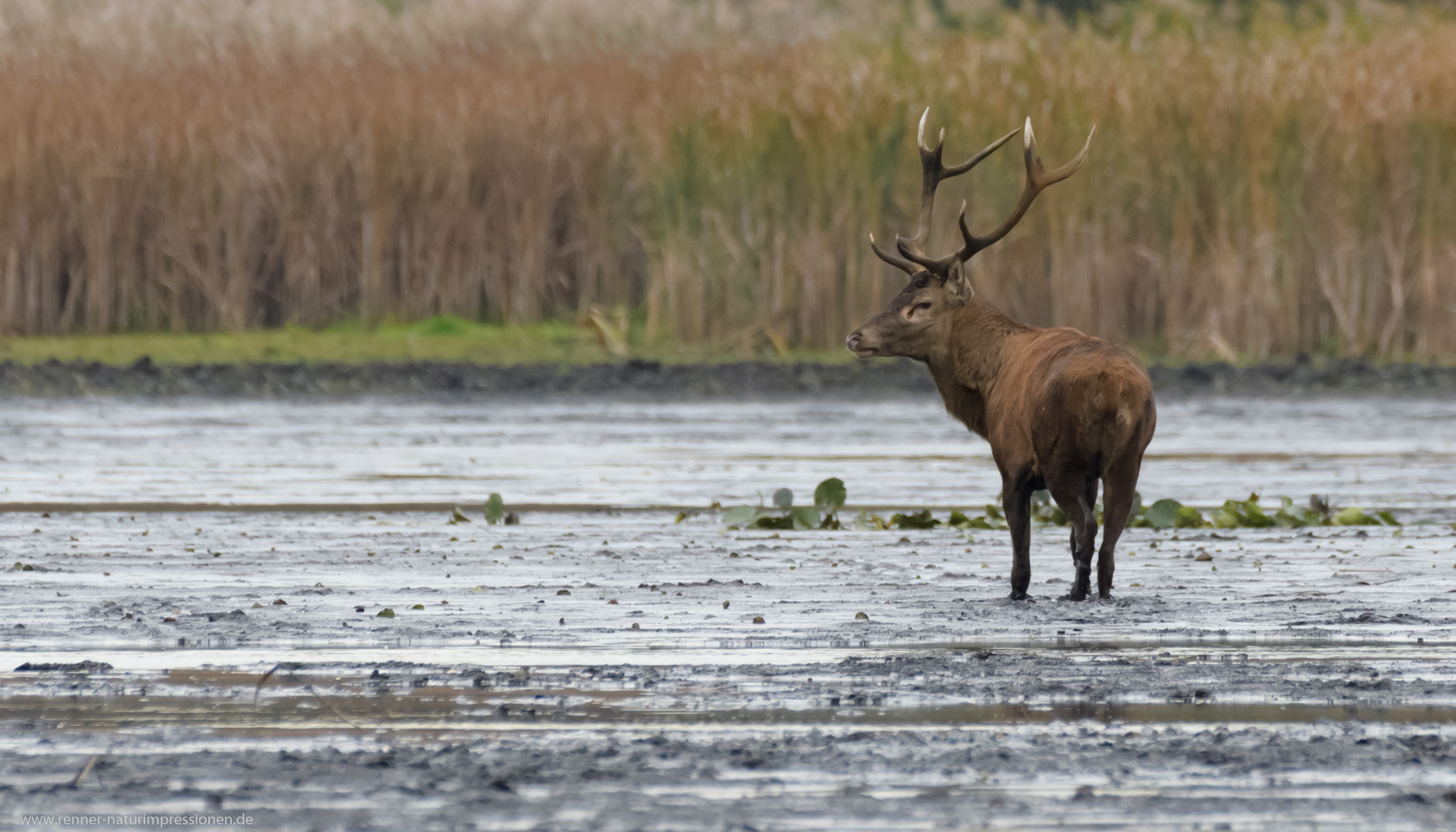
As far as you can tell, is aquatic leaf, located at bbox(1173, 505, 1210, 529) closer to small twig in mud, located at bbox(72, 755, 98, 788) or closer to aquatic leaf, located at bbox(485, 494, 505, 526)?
aquatic leaf, located at bbox(485, 494, 505, 526)

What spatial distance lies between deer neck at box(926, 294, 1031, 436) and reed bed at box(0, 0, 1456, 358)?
1299 centimetres

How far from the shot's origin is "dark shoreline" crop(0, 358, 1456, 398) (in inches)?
827

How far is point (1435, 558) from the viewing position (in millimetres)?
10070

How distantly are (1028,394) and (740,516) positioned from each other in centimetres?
282

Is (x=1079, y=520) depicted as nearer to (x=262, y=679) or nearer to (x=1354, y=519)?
(x=1354, y=519)

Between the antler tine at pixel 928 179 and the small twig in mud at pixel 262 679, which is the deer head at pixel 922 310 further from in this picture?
the small twig in mud at pixel 262 679

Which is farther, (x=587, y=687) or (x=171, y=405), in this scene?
(x=171, y=405)

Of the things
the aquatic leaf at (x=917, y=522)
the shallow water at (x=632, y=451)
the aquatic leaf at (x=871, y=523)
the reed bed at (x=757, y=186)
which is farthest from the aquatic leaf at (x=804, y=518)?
the reed bed at (x=757, y=186)

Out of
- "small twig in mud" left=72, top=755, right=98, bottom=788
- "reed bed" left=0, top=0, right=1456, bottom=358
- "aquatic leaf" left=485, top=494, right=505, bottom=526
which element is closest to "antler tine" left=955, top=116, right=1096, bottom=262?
"aquatic leaf" left=485, top=494, right=505, bottom=526

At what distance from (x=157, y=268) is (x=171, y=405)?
20.9ft

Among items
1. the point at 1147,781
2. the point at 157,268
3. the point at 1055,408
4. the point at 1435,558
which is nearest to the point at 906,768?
the point at 1147,781

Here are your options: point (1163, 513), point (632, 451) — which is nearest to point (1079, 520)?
point (1163, 513)

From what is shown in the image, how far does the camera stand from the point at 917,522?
37.6 feet

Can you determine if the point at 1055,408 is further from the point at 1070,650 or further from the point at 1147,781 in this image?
the point at 1147,781
